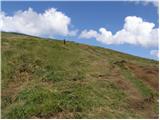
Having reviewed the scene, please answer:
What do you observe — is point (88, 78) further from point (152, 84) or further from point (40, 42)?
point (40, 42)

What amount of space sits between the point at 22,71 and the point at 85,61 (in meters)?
5.66

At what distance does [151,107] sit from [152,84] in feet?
15.2

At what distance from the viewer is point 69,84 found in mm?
23016

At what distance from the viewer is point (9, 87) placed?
24.0 meters

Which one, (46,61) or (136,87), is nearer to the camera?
(136,87)

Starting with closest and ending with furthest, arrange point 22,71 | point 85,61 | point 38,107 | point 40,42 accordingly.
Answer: point 38,107, point 22,71, point 85,61, point 40,42

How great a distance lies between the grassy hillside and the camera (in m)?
19.4

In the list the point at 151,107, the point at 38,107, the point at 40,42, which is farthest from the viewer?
the point at 40,42

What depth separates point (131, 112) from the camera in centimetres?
2030

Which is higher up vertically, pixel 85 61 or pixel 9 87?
pixel 85 61

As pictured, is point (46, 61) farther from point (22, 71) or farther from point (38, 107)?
point (38, 107)

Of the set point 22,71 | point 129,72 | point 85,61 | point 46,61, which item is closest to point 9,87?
point 22,71

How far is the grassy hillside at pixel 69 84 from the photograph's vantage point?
1939 centimetres

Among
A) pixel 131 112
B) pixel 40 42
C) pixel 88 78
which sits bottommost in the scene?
pixel 131 112
